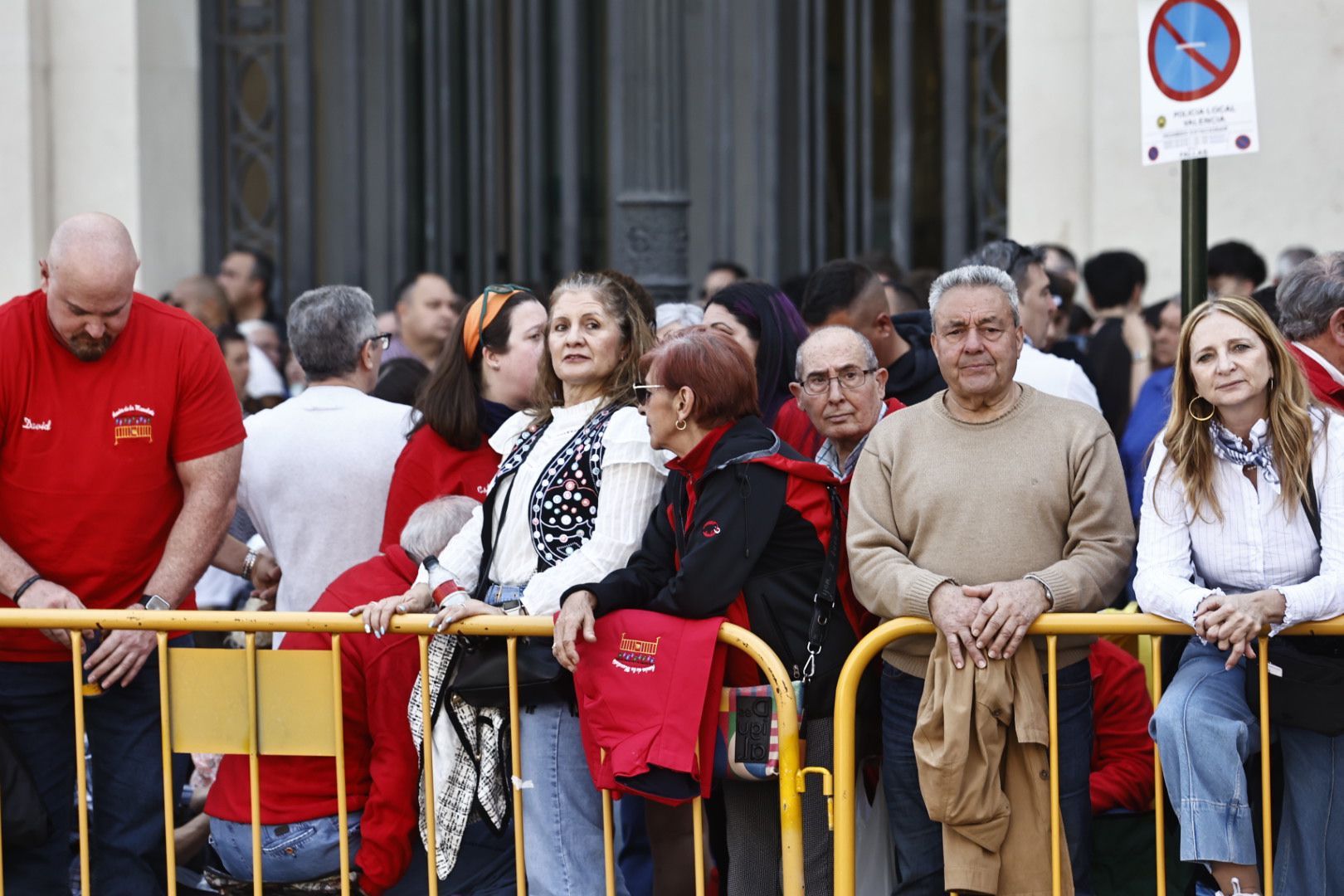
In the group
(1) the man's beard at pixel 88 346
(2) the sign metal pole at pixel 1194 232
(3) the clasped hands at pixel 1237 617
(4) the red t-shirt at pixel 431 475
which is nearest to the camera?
(3) the clasped hands at pixel 1237 617

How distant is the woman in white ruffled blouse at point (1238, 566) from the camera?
4496mm

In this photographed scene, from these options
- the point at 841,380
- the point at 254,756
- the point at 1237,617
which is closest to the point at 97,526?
the point at 254,756

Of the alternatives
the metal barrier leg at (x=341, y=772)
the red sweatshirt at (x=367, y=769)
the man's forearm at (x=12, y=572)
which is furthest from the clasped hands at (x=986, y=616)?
the man's forearm at (x=12, y=572)

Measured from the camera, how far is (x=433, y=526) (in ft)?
17.3

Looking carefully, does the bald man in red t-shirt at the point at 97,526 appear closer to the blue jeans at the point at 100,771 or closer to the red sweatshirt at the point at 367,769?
the blue jeans at the point at 100,771

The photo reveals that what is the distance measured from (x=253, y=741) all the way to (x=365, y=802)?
357 millimetres

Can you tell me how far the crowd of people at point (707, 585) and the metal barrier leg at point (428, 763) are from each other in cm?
3

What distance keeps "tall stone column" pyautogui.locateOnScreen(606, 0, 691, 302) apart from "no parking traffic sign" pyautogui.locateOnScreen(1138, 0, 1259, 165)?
324 cm

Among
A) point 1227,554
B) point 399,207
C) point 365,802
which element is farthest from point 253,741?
point 399,207

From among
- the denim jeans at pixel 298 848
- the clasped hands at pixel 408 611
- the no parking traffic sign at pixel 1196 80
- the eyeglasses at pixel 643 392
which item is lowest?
the denim jeans at pixel 298 848

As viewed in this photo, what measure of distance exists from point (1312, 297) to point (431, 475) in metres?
2.71

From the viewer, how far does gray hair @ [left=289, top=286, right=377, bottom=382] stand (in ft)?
20.1

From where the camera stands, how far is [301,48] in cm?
1141

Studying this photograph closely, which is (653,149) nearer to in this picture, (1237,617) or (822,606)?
(822,606)
